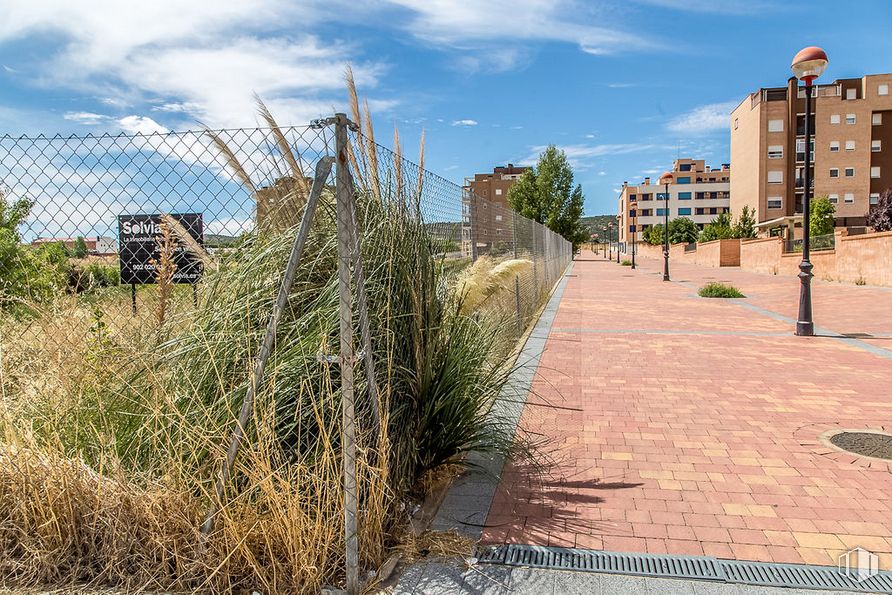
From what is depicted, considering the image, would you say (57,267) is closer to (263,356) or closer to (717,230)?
(263,356)

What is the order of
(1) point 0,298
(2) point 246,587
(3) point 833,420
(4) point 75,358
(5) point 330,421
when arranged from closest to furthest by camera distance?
(2) point 246,587 < (5) point 330,421 < (4) point 75,358 < (1) point 0,298 < (3) point 833,420

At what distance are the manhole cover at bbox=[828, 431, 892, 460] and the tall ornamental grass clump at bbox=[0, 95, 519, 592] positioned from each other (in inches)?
132

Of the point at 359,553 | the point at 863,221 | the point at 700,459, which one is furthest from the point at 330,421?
the point at 863,221

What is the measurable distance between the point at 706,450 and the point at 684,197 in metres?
114

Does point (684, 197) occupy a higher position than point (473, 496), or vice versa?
point (684, 197)

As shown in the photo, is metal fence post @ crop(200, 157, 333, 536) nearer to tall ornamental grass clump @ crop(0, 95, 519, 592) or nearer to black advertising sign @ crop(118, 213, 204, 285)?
tall ornamental grass clump @ crop(0, 95, 519, 592)

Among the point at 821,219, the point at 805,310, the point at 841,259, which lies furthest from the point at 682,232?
the point at 805,310

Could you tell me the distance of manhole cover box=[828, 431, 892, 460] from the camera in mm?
4602

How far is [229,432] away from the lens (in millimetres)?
3004

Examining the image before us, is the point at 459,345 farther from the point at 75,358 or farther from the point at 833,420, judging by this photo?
the point at 833,420

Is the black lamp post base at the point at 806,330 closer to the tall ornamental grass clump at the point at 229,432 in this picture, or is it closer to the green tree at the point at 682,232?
the tall ornamental grass clump at the point at 229,432

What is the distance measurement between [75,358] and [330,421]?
4.84 ft

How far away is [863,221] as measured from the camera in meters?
64.1

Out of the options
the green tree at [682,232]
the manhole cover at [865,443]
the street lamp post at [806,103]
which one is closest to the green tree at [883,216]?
the green tree at [682,232]
